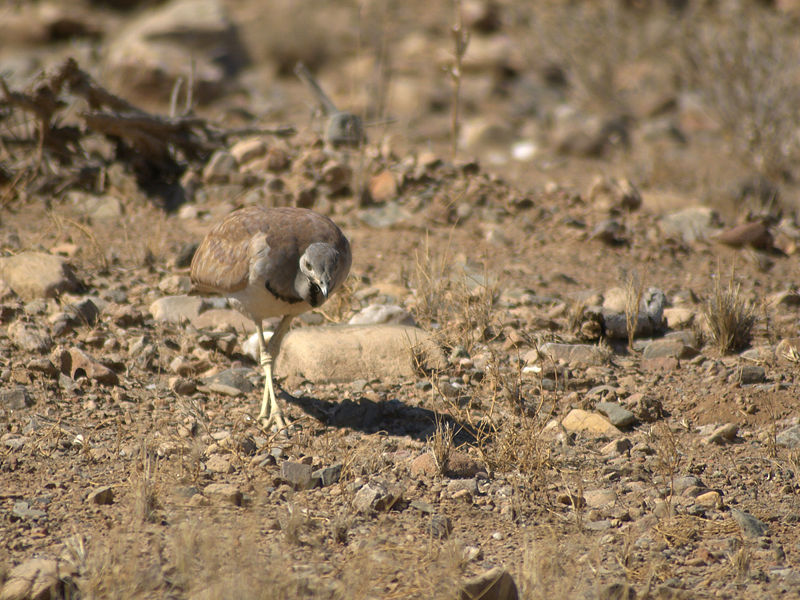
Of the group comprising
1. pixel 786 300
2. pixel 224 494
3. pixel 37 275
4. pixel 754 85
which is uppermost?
pixel 754 85

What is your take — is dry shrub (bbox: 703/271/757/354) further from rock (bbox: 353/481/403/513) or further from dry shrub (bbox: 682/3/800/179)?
dry shrub (bbox: 682/3/800/179)

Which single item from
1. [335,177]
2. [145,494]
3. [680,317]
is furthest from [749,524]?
[335,177]

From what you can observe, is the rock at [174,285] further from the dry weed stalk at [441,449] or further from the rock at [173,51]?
the rock at [173,51]

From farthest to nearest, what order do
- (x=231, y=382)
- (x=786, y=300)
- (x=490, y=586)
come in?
(x=786, y=300) → (x=231, y=382) → (x=490, y=586)

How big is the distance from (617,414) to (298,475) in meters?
2.05

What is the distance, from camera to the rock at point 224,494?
14.8ft

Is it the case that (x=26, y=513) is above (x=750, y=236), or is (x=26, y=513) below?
A: below

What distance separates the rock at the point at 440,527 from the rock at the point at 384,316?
232 cm

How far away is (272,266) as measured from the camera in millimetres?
5176

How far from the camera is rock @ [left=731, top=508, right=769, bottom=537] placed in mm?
4355

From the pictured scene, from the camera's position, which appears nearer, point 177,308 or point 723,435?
point 723,435

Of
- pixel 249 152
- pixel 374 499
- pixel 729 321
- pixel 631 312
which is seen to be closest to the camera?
pixel 374 499

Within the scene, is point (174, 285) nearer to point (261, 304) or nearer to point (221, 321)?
point (221, 321)

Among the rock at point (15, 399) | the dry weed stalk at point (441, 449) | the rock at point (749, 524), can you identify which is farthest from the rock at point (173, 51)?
the rock at point (749, 524)
